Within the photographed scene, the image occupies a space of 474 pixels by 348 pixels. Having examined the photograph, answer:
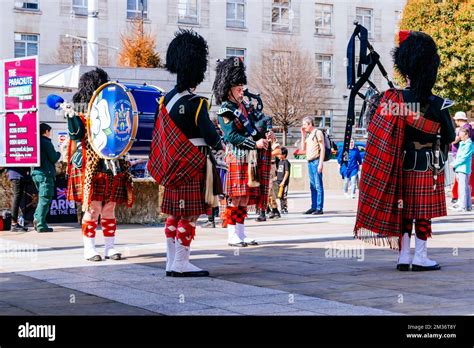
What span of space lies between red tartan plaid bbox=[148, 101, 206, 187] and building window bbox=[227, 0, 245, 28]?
4031cm

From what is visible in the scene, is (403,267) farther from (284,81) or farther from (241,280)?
Answer: (284,81)

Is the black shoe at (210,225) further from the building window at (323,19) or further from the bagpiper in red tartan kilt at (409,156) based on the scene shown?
the building window at (323,19)

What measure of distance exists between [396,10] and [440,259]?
142 feet

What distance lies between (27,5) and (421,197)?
122 feet

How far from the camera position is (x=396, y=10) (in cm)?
5134

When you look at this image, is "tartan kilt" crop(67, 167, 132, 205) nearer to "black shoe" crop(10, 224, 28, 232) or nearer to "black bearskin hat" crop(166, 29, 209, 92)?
"black bearskin hat" crop(166, 29, 209, 92)

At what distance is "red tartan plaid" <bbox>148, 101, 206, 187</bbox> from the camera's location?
825 cm

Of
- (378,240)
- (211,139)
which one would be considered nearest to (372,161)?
(378,240)

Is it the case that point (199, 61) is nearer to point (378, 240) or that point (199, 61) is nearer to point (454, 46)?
point (378, 240)

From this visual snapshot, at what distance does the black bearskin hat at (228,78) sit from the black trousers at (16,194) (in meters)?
4.60

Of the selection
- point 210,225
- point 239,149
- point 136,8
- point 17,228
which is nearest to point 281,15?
point 136,8

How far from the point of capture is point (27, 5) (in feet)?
141

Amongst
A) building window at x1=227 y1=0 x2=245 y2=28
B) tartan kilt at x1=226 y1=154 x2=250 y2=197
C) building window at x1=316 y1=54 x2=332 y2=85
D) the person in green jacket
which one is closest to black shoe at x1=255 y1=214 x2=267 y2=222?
the person in green jacket
